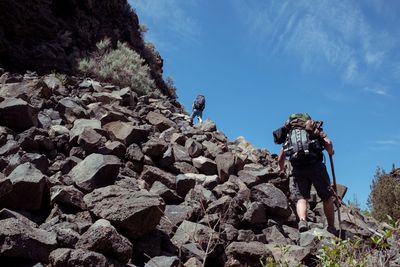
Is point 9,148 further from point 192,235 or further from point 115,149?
point 192,235

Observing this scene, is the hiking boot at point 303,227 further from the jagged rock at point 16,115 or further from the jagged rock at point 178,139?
the jagged rock at point 16,115

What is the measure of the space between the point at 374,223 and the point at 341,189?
3.21ft

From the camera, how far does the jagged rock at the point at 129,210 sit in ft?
14.4

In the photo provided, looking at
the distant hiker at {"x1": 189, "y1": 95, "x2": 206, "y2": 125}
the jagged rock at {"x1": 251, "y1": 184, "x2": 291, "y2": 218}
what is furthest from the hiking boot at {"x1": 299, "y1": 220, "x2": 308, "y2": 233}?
the distant hiker at {"x1": 189, "y1": 95, "x2": 206, "y2": 125}

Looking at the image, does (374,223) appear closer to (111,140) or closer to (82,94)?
(111,140)

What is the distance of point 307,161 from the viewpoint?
6508 millimetres

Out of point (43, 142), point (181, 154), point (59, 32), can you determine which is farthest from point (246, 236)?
point (59, 32)

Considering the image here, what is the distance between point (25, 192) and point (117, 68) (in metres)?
9.86

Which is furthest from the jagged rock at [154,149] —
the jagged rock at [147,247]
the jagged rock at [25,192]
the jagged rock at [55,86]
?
the jagged rock at [55,86]

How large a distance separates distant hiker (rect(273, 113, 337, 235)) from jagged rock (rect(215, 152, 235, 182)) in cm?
101

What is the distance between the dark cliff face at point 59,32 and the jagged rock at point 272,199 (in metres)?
8.09

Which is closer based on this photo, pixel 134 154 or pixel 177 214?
pixel 177 214

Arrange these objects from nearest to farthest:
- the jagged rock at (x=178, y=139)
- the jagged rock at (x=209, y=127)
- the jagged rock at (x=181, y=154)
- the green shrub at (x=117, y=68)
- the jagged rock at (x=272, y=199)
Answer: the jagged rock at (x=272, y=199), the jagged rock at (x=181, y=154), the jagged rock at (x=178, y=139), the jagged rock at (x=209, y=127), the green shrub at (x=117, y=68)

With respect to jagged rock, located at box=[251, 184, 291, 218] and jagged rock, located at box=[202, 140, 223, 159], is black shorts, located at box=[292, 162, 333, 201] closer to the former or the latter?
jagged rock, located at box=[251, 184, 291, 218]
